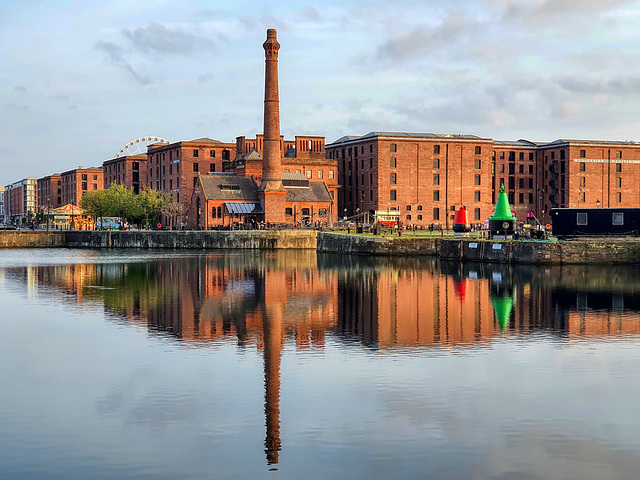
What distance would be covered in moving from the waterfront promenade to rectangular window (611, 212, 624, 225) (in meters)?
2.05

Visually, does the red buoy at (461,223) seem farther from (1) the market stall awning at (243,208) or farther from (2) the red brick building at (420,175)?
(2) the red brick building at (420,175)

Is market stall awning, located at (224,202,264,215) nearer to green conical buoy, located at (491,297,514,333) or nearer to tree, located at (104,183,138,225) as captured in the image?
tree, located at (104,183,138,225)

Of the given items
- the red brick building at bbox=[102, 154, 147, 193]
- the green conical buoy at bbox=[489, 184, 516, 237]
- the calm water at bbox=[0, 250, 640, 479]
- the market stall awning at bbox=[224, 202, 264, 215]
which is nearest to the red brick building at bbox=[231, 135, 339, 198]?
the market stall awning at bbox=[224, 202, 264, 215]

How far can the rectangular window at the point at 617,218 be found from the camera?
2520 inches

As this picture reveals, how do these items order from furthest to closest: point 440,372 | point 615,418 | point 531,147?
point 531,147 → point 440,372 → point 615,418

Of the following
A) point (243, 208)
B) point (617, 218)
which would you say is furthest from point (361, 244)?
point (243, 208)

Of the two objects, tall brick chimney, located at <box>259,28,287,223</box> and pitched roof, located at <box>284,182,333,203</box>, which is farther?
pitched roof, located at <box>284,182,333,203</box>

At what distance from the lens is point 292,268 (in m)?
64.3

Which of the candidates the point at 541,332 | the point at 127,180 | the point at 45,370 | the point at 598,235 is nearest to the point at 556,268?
the point at 598,235

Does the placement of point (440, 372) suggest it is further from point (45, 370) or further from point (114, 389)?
point (45, 370)

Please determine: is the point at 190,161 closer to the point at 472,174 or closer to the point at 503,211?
the point at 472,174

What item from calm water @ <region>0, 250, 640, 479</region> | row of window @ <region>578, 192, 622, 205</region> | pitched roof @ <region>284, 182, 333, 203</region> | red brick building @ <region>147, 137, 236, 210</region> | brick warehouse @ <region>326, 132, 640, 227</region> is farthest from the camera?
row of window @ <region>578, 192, 622, 205</region>

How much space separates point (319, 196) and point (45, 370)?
91441 mm

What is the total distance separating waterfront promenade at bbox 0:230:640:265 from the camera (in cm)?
6178
